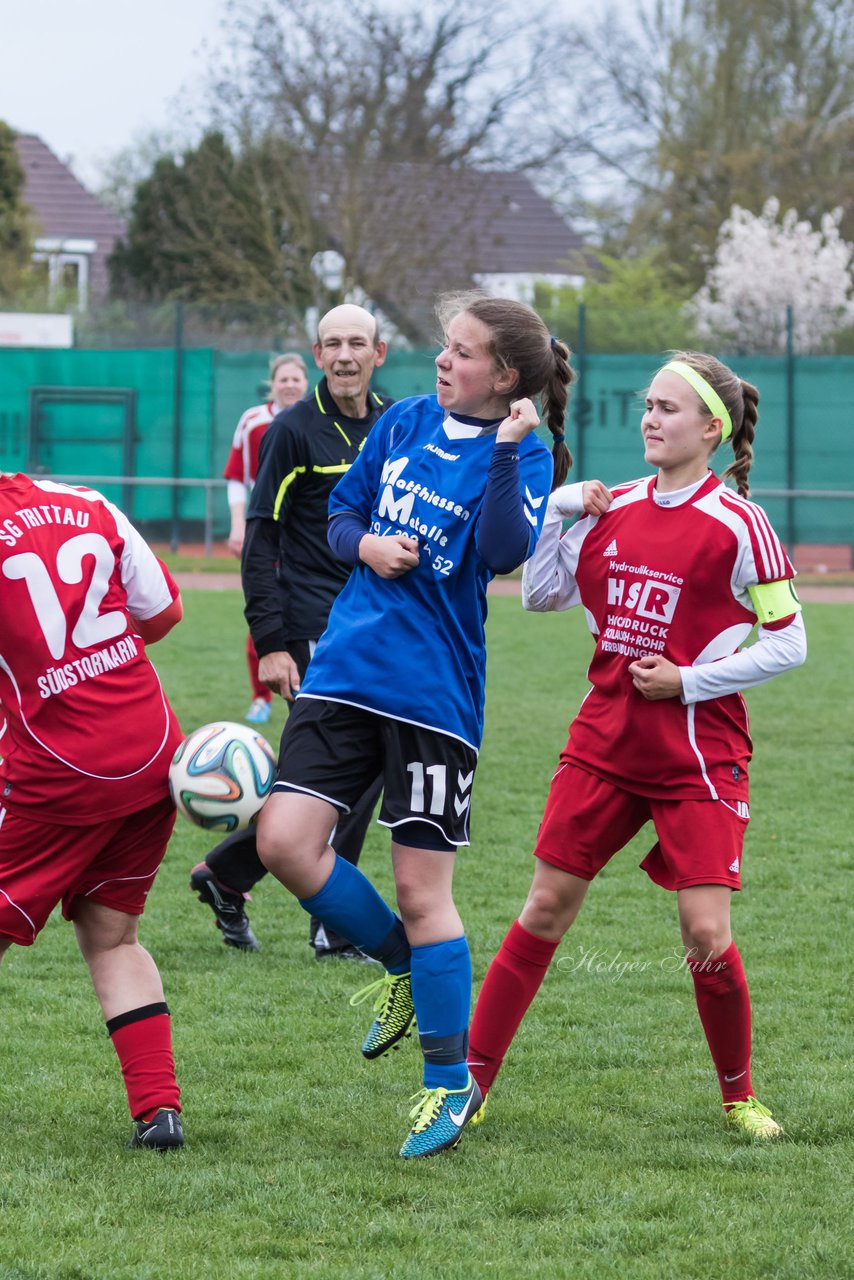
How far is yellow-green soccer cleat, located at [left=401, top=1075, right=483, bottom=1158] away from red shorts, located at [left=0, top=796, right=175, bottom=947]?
81cm

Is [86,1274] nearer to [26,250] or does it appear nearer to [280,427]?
[280,427]

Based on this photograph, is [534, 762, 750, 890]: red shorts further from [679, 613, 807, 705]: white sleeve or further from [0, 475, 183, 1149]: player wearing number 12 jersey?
[0, 475, 183, 1149]: player wearing number 12 jersey

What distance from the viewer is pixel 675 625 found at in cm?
367

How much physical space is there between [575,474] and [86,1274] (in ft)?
59.0

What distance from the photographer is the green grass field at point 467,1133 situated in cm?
303

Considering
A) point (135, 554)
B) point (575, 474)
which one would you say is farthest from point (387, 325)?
point (135, 554)

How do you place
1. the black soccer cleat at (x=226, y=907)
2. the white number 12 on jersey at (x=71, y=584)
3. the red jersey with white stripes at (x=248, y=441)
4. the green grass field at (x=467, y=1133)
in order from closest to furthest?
the green grass field at (x=467, y=1133) < the white number 12 on jersey at (x=71, y=584) < the black soccer cleat at (x=226, y=907) < the red jersey with white stripes at (x=248, y=441)

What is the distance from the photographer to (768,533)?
12.0ft

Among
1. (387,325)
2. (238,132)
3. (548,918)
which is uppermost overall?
(238,132)

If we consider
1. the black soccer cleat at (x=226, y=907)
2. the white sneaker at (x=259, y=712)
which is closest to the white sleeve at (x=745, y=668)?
the black soccer cleat at (x=226, y=907)

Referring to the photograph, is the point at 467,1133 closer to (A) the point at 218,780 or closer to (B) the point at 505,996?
(B) the point at 505,996

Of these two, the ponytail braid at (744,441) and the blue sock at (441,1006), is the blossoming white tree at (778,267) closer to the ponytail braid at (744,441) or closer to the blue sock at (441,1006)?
the ponytail braid at (744,441)

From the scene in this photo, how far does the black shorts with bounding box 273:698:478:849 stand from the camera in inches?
140

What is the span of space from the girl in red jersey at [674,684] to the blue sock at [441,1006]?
0.26 metres
